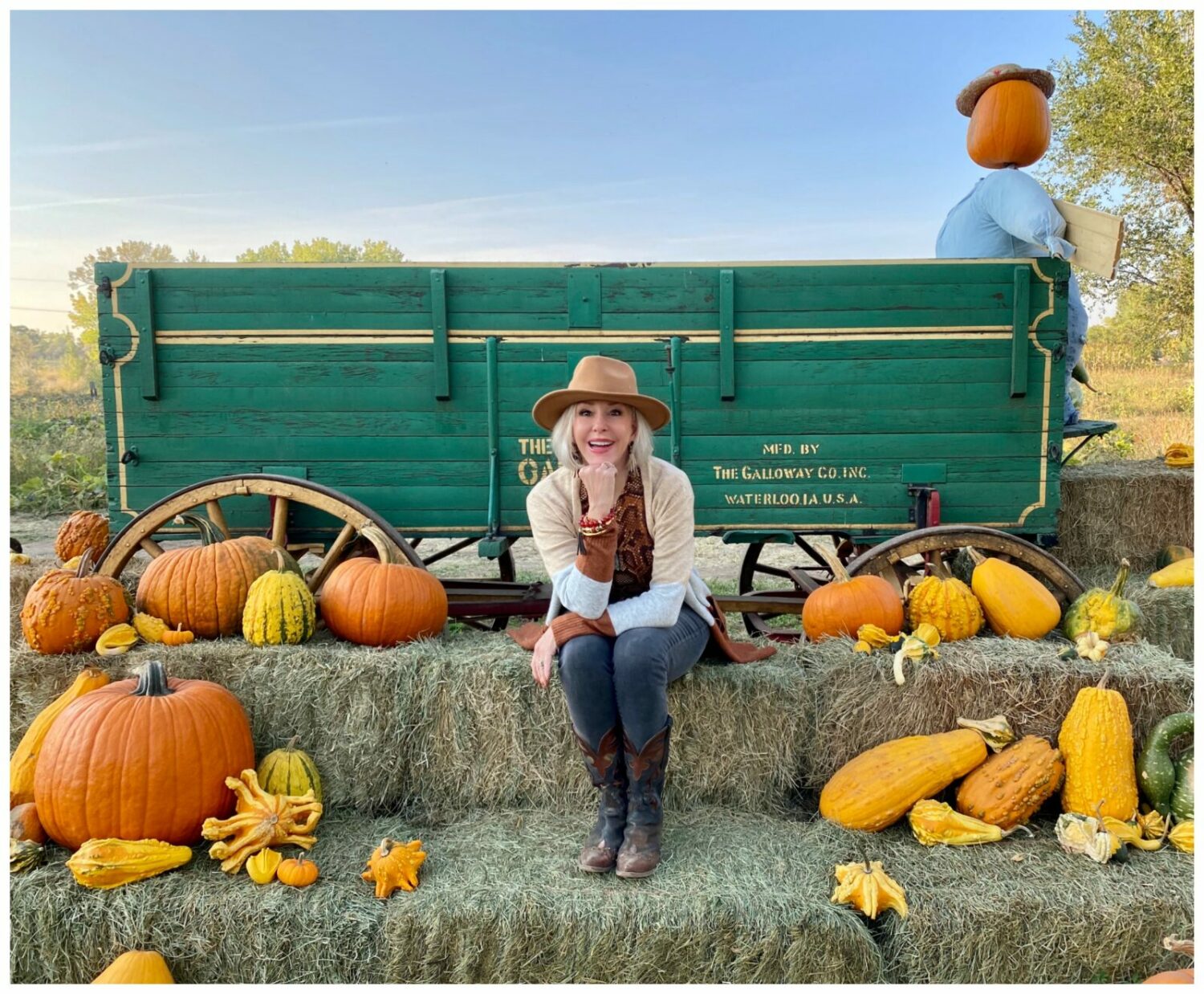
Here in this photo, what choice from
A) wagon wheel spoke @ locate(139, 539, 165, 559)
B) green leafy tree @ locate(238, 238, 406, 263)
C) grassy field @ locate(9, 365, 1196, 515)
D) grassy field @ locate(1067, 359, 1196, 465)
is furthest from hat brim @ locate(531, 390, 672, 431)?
green leafy tree @ locate(238, 238, 406, 263)

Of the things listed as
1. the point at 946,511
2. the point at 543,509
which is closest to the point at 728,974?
the point at 543,509

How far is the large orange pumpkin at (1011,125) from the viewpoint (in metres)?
4.18

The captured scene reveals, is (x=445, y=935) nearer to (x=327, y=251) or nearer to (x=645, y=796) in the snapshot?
(x=645, y=796)

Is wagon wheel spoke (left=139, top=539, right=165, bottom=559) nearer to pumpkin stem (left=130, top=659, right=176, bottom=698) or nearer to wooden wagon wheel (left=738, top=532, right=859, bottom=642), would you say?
pumpkin stem (left=130, top=659, right=176, bottom=698)

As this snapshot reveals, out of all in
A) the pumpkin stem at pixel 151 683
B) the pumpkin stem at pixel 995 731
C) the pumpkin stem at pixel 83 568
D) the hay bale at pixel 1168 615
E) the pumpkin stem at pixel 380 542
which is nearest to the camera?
the pumpkin stem at pixel 151 683

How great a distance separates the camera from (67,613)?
2.95m

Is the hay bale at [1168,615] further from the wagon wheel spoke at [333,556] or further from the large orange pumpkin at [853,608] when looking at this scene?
the wagon wheel spoke at [333,556]

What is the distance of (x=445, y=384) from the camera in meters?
3.75

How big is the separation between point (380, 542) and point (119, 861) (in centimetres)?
155

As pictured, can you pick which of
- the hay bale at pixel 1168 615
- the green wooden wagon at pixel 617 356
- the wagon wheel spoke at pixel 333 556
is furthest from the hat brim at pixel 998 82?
the wagon wheel spoke at pixel 333 556

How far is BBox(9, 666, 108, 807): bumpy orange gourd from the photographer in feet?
8.50

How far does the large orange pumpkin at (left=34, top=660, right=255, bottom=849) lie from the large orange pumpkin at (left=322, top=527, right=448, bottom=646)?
Answer: 679mm

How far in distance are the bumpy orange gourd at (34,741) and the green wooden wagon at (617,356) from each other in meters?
0.99

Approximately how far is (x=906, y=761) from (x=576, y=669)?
1.19 m
